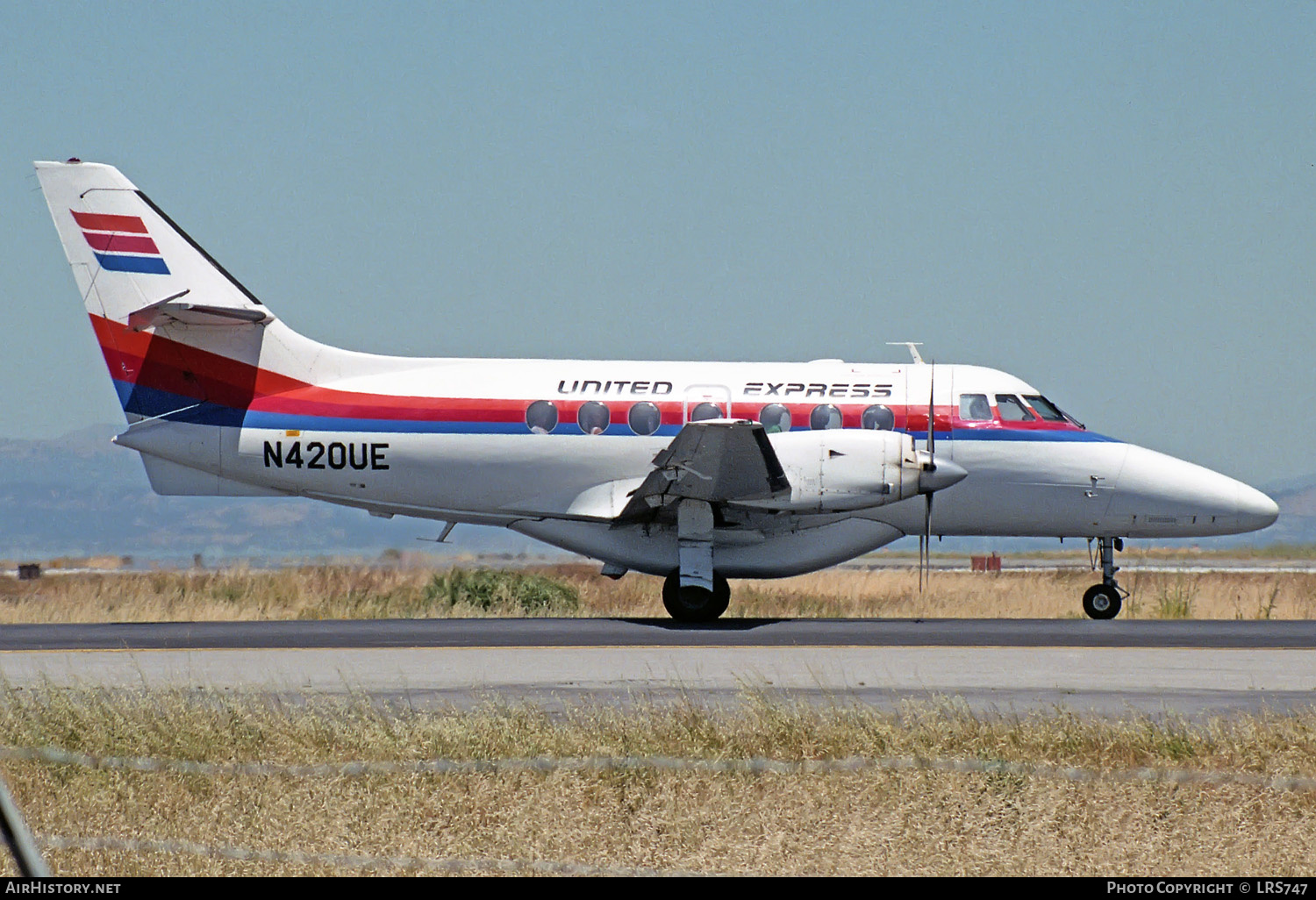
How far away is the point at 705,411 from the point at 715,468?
2625 mm

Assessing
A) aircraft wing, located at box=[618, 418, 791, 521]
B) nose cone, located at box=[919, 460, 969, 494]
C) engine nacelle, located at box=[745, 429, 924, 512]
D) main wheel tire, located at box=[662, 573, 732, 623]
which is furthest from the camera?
main wheel tire, located at box=[662, 573, 732, 623]

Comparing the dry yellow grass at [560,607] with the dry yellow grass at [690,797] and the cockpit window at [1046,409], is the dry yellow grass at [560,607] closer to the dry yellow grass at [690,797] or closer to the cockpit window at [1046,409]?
the cockpit window at [1046,409]

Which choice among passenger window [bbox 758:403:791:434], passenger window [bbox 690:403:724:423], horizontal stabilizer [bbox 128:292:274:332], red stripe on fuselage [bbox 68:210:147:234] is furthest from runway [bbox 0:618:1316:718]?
red stripe on fuselage [bbox 68:210:147:234]

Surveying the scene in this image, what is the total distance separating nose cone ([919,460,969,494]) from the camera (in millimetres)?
20000

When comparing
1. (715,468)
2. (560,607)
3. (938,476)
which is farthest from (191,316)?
(938,476)

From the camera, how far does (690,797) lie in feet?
30.8

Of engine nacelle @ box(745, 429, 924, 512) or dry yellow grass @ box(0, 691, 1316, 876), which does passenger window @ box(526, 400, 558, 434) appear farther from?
dry yellow grass @ box(0, 691, 1316, 876)

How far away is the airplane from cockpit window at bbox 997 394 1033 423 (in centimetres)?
3

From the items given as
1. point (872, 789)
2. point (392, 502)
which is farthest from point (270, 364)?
point (872, 789)

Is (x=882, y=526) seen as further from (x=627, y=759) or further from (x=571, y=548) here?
(x=627, y=759)

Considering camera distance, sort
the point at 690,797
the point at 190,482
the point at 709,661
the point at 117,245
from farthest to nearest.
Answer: the point at 190,482 < the point at 117,245 < the point at 709,661 < the point at 690,797

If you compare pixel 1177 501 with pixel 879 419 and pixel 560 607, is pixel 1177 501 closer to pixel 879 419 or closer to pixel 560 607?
pixel 879 419

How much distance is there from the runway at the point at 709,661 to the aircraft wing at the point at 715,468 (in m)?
1.76

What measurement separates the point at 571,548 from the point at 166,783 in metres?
12.4
